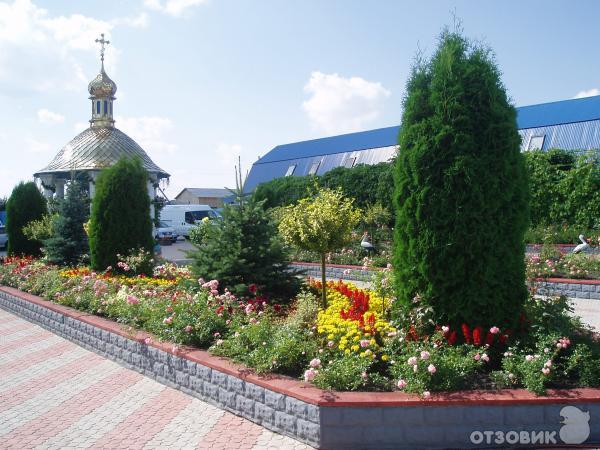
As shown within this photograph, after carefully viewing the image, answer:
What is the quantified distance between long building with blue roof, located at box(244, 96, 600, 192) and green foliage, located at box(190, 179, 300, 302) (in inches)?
391

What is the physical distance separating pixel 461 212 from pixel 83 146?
31674 mm

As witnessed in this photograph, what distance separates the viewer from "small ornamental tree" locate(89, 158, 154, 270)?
11.5 metres

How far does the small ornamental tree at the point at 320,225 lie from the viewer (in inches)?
292

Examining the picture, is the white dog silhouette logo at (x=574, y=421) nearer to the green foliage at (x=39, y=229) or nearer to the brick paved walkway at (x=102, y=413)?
the brick paved walkway at (x=102, y=413)

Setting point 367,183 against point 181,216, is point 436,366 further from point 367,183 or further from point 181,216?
point 181,216

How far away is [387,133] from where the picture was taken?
114ft

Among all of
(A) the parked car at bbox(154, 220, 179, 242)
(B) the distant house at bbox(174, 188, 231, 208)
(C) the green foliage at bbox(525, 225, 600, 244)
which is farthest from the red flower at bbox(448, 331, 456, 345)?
(B) the distant house at bbox(174, 188, 231, 208)

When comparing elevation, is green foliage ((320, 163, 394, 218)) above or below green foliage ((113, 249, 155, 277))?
above

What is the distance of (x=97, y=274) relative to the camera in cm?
1108

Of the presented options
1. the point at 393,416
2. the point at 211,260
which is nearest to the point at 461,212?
the point at 393,416

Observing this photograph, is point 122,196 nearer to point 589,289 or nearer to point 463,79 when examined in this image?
point 463,79

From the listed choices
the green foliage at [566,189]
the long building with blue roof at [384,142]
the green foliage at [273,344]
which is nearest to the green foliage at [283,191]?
the long building with blue roof at [384,142]

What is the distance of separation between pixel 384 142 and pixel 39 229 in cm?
2257

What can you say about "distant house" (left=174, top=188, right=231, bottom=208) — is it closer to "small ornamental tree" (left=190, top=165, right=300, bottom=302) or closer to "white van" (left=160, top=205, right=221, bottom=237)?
"white van" (left=160, top=205, right=221, bottom=237)
